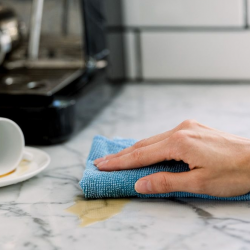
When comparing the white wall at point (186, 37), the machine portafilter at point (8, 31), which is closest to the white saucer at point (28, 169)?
the machine portafilter at point (8, 31)

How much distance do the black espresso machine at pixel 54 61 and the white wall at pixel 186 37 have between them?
0.49 feet

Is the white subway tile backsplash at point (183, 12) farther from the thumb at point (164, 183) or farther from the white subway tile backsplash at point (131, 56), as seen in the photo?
the thumb at point (164, 183)

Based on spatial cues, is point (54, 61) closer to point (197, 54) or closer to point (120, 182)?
point (197, 54)

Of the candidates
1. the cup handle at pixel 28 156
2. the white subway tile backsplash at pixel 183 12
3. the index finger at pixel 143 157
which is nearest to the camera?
the index finger at pixel 143 157

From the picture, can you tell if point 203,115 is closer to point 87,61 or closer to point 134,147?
point 87,61

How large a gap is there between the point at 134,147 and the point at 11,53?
1.65 ft

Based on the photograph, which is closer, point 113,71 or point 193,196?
point 193,196

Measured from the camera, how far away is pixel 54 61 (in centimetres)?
110

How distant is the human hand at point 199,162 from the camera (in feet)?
2.05

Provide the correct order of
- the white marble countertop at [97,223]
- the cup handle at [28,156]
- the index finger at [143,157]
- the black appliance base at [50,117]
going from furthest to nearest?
the black appliance base at [50,117] < the cup handle at [28,156] < the index finger at [143,157] < the white marble countertop at [97,223]

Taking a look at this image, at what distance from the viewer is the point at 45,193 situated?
2.36 feet

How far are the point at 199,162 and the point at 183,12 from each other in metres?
0.75

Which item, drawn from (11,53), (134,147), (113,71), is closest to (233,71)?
(113,71)

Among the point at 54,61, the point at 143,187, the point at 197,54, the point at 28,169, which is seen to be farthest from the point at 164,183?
the point at 197,54
